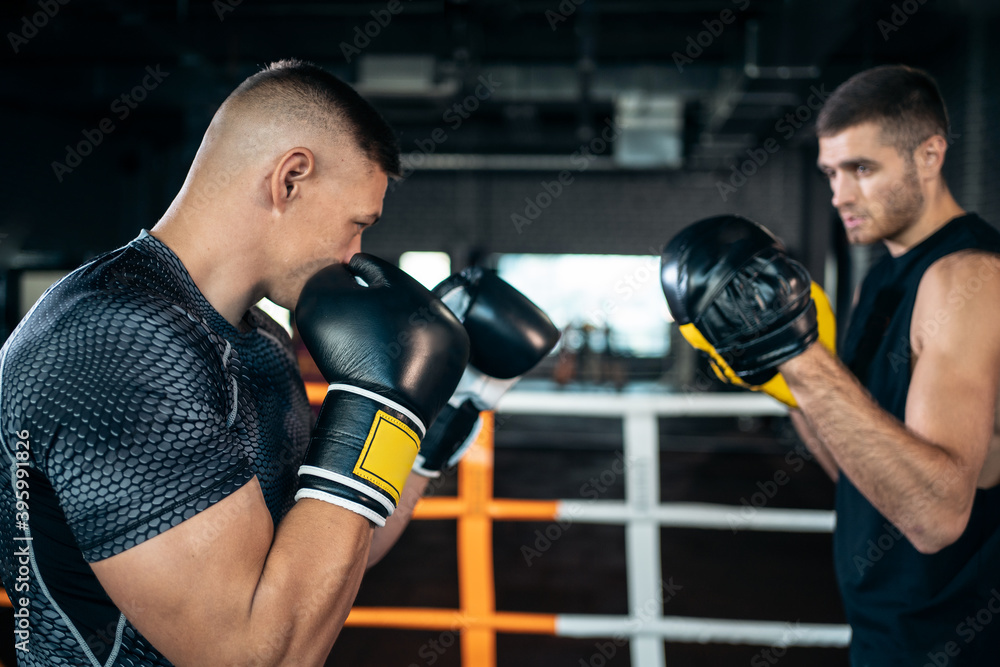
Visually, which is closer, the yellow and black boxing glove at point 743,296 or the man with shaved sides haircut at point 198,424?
the man with shaved sides haircut at point 198,424

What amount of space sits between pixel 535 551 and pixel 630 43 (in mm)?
4628

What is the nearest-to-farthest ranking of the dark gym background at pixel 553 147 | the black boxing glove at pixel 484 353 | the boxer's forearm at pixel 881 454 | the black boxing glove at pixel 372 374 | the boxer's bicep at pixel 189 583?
the boxer's bicep at pixel 189 583 → the black boxing glove at pixel 372 374 → the boxer's forearm at pixel 881 454 → the black boxing glove at pixel 484 353 → the dark gym background at pixel 553 147

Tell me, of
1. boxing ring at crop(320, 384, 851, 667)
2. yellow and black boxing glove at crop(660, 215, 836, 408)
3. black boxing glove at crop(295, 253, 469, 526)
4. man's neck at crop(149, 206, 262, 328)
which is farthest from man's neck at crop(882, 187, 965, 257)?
man's neck at crop(149, 206, 262, 328)

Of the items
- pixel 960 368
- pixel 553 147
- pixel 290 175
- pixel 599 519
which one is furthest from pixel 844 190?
pixel 553 147

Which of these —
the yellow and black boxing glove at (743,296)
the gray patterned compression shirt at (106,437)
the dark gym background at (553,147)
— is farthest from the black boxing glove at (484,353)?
the dark gym background at (553,147)

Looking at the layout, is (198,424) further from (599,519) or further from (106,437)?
(599,519)

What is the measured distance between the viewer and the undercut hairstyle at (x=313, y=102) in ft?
2.92

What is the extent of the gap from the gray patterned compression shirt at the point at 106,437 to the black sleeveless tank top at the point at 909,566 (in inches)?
38.6

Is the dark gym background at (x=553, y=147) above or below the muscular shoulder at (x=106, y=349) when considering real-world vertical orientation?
above

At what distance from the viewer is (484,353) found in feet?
3.98

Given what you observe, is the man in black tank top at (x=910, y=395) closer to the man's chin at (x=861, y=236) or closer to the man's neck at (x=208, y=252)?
the man's chin at (x=861, y=236)

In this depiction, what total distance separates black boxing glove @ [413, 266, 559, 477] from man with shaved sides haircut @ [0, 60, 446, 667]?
285mm

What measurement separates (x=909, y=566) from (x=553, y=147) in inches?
319

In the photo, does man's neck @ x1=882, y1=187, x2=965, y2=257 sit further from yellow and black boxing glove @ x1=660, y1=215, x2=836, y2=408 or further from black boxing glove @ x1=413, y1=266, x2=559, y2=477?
black boxing glove @ x1=413, y1=266, x2=559, y2=477
